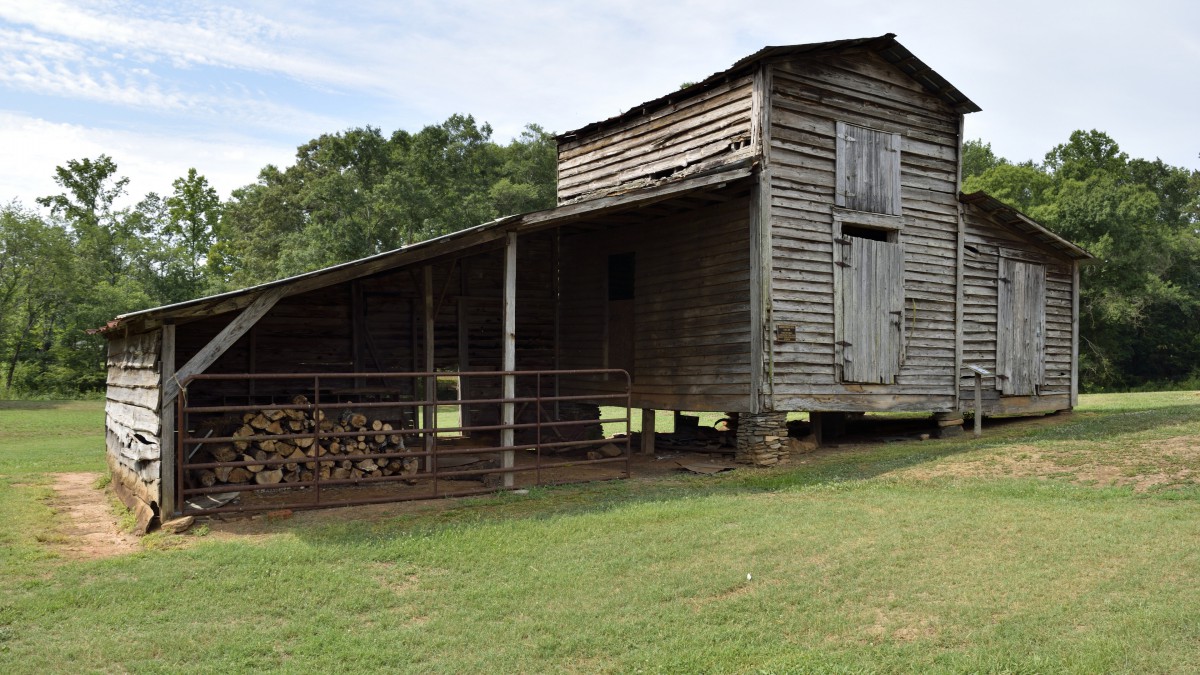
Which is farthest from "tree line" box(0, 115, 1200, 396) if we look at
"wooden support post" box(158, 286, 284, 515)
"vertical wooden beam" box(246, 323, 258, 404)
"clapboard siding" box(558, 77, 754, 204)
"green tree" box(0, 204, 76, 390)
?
"wooden support post" box(158, 286, 284, 515)

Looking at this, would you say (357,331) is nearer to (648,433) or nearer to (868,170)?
(648,433)

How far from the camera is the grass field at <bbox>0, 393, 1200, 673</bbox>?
20.0ft

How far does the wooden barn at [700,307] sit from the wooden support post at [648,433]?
0.15 feet

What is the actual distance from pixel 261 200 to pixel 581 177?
126 feet

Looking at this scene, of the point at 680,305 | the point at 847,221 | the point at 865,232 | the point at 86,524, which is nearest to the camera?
the point at 86,524

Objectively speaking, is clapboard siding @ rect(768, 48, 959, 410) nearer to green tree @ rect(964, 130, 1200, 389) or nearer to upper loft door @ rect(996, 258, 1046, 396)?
upper loft door @ rect(996, 258, 1046, 396)

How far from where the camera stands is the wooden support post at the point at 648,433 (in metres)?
16.6

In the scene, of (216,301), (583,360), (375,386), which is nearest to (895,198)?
(583,360)

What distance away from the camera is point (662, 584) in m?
7.58

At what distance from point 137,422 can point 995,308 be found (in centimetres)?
1583

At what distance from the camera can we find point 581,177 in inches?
780

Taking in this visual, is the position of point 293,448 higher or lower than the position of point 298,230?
lower

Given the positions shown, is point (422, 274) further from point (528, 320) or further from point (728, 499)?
point (728, 499)

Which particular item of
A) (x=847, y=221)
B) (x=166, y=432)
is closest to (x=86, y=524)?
(x=166, y=432)
